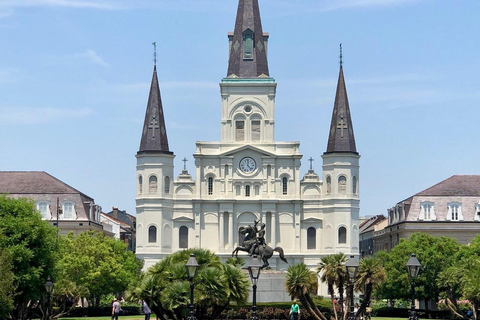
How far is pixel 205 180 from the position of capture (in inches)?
5039

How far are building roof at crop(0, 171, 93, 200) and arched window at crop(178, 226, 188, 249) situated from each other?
12.7m

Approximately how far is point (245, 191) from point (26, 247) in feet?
206

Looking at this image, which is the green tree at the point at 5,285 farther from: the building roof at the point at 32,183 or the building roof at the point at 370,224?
the building roof at the point at 370,224

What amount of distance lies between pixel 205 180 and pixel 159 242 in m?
9.22

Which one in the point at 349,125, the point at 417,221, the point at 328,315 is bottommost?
the point at 328,315

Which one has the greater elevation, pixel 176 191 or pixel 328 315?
pixel 176 191

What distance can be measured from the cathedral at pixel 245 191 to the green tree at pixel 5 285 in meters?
66.2

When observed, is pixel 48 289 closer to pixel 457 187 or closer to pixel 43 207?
pixel 43 207

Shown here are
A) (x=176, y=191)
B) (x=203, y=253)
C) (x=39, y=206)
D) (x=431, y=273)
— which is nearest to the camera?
(x=203, y=253)

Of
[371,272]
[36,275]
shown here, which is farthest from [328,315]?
[36,275]

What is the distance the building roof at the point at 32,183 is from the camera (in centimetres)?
12106

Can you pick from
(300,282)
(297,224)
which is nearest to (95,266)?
(297,224)

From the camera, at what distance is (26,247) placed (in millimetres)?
66500

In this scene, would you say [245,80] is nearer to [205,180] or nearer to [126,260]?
[205,180]
